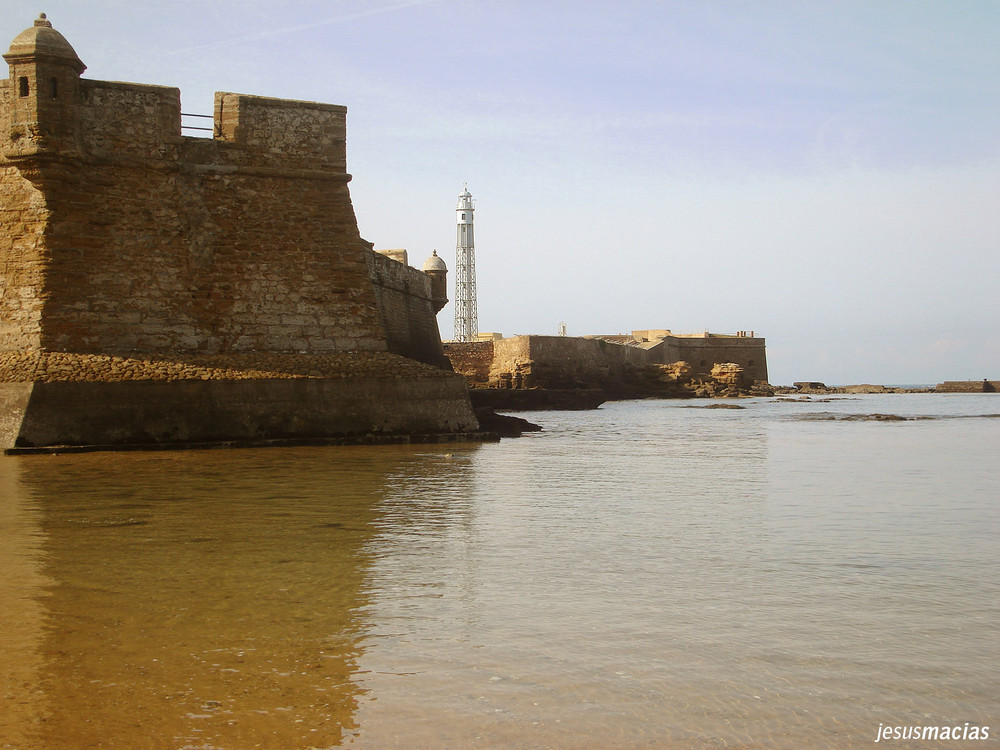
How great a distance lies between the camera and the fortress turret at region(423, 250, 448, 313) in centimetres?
2455

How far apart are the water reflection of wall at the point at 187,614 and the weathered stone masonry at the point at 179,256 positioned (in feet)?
14.0

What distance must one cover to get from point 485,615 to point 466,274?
59.5m

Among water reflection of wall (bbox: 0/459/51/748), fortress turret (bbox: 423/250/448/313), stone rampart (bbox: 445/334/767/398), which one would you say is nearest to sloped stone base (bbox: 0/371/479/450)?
water reflection of wall (bbox: 0/459/51/748)

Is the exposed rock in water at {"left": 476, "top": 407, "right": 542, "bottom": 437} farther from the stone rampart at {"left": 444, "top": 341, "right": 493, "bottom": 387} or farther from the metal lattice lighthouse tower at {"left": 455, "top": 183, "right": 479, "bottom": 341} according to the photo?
the metal lattice lighthouse tower at {"left": 455, "top": 183, "right": 479, "bottom": 341}

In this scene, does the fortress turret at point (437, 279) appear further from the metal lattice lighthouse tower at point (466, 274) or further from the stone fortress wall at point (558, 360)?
the metal lattice lighthouse tower at point (466, 274)

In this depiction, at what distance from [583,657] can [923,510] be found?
16.9ft

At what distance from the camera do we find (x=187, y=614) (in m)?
3.73

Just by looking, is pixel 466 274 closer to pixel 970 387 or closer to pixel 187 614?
pixel 970 387

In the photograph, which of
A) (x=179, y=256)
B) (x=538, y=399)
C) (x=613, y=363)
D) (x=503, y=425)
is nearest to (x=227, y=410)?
(x=179, y=256)

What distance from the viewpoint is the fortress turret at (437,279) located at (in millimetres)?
24547

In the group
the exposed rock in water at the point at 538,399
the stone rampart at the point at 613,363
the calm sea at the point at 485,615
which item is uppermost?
the stone rampart at the point at 613,363

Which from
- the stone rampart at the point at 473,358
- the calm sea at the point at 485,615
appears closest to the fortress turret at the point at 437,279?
the stone rampart at the point at 473,358

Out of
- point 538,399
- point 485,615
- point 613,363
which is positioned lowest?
point 485,615

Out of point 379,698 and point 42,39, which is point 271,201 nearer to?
point 42,39
